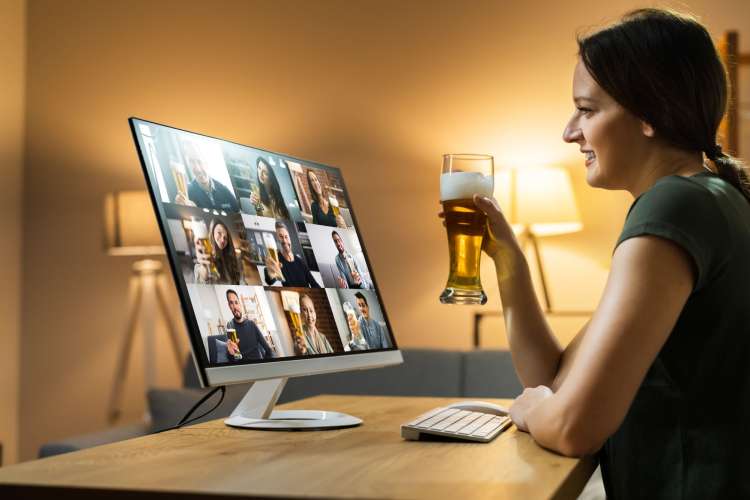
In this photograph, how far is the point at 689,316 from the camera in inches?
45.5

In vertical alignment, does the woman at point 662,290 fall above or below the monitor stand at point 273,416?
above

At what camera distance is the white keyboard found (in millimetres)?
1258

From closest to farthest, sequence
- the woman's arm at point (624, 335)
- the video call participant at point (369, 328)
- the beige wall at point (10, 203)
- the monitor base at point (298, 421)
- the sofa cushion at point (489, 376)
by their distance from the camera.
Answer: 1. the woman's arm at point (624, 335)
2. the monitor base at point (298, 421)
3. the video call participant at point (369, 328)
4. the sofa cushion at point (489, 376)
5. the beige wall at point (10, 203)

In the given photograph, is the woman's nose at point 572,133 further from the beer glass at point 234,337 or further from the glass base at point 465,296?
the beer glass at point 234,337

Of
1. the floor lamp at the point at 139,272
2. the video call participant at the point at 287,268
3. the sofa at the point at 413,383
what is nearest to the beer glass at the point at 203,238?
the video call participant at the point at 287,268

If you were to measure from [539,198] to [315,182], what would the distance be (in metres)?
1.88

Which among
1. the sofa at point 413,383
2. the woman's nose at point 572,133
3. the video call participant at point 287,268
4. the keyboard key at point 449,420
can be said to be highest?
the woman's nose at point 572,133

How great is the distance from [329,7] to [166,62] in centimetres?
86

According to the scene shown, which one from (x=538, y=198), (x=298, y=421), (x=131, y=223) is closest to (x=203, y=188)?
(x=298, y=421)

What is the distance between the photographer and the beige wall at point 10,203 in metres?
4.47

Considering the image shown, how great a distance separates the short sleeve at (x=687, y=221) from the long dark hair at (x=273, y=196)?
59 cm

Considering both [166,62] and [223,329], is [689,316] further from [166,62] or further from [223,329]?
[166,62]

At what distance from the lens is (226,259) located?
130cm

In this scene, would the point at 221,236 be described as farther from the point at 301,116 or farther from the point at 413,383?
the point at 301,116
